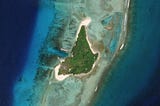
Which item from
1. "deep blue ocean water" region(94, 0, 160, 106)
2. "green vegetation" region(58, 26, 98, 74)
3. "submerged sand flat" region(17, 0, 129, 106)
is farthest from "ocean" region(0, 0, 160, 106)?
"green vegetation" region(58, 26, 98, 74)

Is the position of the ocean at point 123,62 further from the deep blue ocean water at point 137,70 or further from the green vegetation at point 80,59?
the green vegetation at point 80,59

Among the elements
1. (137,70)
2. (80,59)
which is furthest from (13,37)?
(137,70)

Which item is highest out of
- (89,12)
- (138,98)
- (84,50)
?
(89,12)

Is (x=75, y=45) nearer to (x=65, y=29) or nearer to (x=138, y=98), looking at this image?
(x=65, y=29)

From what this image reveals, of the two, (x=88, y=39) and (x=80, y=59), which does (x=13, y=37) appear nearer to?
(x=80, y=59)

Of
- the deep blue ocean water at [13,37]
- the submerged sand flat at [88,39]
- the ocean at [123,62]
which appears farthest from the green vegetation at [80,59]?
the deep blue ocean water at [13,37]

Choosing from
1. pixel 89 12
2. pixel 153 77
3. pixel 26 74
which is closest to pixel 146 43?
pixel 153 77
